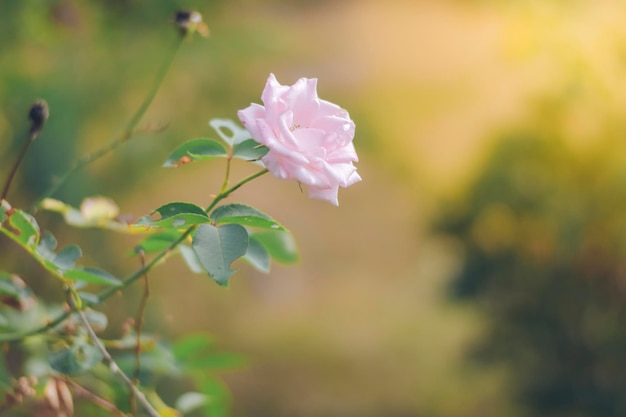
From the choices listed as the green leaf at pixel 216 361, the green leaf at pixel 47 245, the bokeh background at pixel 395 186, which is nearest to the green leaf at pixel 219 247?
the green leaf at pixel 47 245

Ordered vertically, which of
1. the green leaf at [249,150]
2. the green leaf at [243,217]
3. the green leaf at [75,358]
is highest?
the green leaf at [249,150]

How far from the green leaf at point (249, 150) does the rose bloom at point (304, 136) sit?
0.02 metres

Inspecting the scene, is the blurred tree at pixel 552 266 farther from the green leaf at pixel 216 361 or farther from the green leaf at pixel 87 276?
the green leaf at pixel 87 276

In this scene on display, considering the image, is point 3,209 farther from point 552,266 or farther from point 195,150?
point 552,266

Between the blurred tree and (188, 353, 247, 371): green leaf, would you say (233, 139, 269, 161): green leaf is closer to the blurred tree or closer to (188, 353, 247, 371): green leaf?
(188, 353, 247, 371): green leaf

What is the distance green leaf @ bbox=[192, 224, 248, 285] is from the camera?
293mm

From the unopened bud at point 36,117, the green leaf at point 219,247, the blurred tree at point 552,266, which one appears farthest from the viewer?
the blurred tree at point 552,266

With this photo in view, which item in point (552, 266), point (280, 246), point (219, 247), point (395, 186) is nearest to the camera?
point (219, 247)

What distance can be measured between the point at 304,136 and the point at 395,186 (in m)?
1.99

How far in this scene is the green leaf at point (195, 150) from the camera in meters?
0.36

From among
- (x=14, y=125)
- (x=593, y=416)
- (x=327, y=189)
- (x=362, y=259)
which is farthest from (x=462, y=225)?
(x=327, y=189)

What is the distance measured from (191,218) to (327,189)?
6 centimetres

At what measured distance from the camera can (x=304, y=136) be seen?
1.03 ft

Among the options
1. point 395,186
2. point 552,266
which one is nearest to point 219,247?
point 552,266
